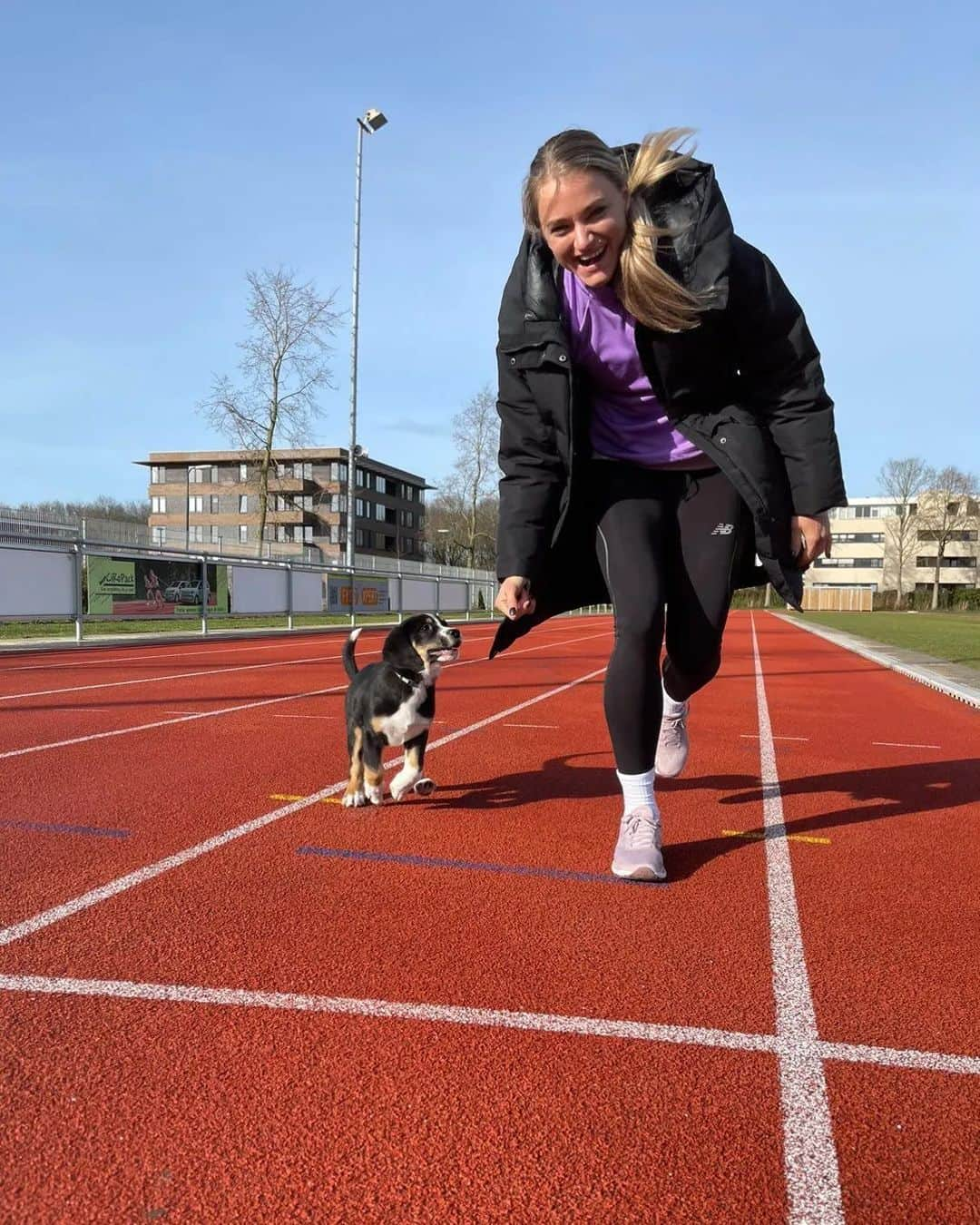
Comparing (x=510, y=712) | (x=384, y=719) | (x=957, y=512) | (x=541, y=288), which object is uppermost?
(x=957, y=512)

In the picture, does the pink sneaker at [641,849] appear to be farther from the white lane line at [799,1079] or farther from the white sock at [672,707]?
the white sock at [672,707]

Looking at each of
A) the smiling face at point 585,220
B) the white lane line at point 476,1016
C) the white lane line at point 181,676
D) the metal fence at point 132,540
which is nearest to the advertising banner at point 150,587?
the metal fence at point 132,540

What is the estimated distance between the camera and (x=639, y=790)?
3.43 m

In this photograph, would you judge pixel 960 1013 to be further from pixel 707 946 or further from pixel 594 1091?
pixel 594 1091

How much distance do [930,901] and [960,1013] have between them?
98 cm

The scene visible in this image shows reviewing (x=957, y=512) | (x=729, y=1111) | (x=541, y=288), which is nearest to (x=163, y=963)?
(x=729, y=1111)

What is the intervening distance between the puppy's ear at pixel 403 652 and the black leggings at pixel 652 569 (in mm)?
1246

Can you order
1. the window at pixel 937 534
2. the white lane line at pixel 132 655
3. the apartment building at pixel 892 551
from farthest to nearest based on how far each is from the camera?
the apartment building at pixel 892 551 → the window at pixel 937 534 → the white lane line at pixel 132 655

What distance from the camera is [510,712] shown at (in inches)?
325

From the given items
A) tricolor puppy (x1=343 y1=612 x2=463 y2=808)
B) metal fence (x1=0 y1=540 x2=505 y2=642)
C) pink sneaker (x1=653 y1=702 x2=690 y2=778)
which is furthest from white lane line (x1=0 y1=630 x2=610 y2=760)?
metal fence (x1=0 y1=540 x2=505 y2=642)

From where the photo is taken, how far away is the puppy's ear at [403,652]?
4.45 metres

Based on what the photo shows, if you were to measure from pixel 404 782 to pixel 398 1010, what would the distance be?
7.23 feet

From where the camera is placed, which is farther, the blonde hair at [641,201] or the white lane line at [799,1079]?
the blonde hair at [641,201]

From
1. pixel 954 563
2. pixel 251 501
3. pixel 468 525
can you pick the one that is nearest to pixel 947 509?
pixel 954 563
